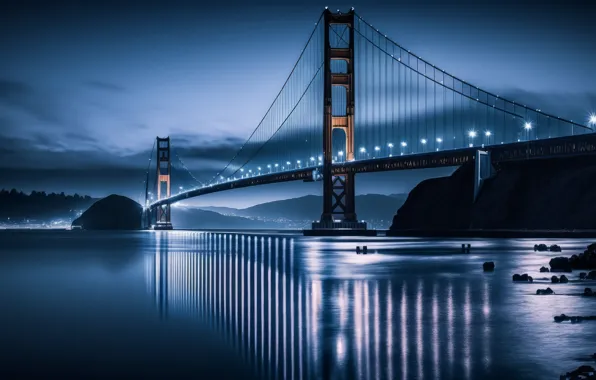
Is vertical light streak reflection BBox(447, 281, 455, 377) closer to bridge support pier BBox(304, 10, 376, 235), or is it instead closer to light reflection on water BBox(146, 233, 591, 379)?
light reflection on water BBox(146, 233, 591, 379)

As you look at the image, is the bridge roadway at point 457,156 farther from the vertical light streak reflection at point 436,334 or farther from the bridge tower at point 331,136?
the vertical light streak reflection at point 436,334

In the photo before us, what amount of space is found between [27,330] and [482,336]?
5.94 m

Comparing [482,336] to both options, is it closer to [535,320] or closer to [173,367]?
[535,320]

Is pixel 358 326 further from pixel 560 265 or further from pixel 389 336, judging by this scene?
pixel 560 265

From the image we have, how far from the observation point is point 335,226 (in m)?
65.8

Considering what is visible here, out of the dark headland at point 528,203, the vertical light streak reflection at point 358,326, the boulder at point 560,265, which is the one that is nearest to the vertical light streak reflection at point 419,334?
the vertical light streak reflection at point 358,326

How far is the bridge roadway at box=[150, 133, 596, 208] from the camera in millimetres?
53875

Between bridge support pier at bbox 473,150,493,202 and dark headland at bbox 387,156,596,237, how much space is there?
5.00 ft

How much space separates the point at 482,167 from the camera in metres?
63.3

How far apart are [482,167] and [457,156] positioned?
349 centimetres

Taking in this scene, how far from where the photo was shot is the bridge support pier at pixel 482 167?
60903 millimetres

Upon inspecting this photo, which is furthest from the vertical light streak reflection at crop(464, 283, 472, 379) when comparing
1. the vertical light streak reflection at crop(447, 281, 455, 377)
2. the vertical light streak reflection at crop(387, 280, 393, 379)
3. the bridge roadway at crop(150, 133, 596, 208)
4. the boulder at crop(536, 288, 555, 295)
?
the bridge roadway at crop(150, 133, 596, 208)

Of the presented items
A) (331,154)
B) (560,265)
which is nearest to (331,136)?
(331,154)

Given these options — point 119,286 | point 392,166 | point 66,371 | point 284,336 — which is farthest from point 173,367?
point 392,166
